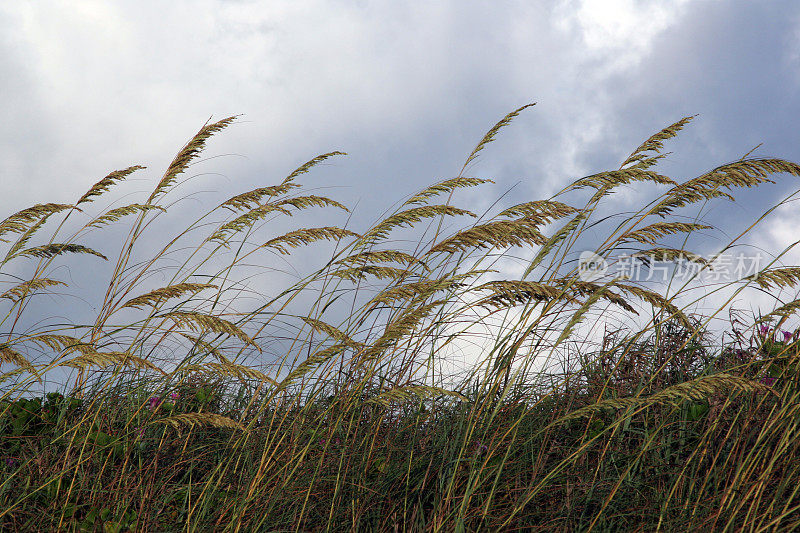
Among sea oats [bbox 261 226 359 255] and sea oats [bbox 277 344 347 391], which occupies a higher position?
sea oats [bbox 261 226 359 255]

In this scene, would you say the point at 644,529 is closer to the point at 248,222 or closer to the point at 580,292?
the point at 580,292

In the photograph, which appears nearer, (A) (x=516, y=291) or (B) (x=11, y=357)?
(A) (x=516, y=291)

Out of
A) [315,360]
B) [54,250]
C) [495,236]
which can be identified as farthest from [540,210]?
[54,250]

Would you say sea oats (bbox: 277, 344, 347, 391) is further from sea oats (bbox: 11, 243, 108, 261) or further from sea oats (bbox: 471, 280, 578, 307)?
sea oats (bbox: 11, 243, 108, 261)

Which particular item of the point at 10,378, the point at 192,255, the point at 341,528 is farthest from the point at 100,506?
the point at 192,255

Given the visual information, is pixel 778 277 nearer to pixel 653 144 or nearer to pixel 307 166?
pixel 653 144

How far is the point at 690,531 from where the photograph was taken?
264 cm

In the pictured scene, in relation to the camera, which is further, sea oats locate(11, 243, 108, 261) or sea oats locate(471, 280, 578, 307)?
sea oats locate(11, 243, 108, 261)

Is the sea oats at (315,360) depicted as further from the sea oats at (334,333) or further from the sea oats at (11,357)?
the sea oats at (11,357)

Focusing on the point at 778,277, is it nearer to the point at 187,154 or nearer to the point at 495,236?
the point at 495,236

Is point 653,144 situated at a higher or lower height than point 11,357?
higher

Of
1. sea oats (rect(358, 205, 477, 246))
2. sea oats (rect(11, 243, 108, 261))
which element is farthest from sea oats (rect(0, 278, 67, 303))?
sea oats (rect(358, 205, 477, 246))

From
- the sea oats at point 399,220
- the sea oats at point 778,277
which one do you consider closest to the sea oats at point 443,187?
the sea oats at point 399,220

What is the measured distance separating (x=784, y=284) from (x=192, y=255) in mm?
3090
